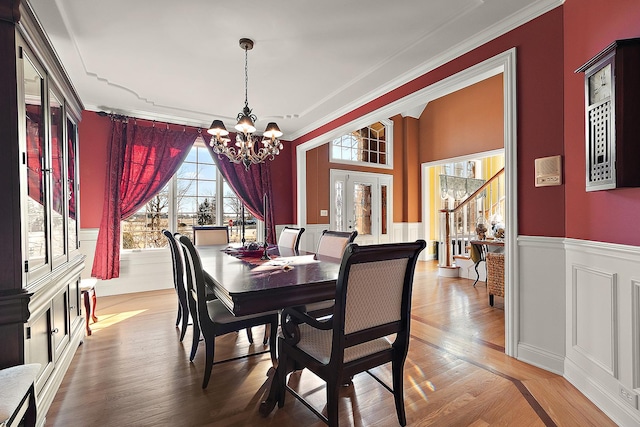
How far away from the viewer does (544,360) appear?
231 cm

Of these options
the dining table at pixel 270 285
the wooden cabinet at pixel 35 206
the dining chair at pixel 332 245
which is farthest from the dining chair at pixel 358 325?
the wooden cabinet at pixel 35 206

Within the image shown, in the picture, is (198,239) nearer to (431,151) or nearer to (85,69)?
(85,69)

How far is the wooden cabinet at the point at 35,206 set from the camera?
145 centimetres

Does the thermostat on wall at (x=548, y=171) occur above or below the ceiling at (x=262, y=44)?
below

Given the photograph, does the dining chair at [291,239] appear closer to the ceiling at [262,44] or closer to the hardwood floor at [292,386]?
the hardwood floor at [292,386]

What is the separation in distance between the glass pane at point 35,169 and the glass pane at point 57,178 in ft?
0.67

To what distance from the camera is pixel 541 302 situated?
2.34m

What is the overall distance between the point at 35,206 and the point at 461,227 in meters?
6.37

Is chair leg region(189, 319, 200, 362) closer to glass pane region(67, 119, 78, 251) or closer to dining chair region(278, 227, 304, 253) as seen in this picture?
glass pane region(67, 119, 78, 251)

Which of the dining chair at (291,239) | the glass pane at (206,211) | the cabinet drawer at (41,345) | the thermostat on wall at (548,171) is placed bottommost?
the cabinet drawer at (41,345)

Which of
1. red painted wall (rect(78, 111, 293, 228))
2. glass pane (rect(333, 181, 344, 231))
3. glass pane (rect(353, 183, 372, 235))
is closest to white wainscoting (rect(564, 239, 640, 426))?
glass pane (rect(333, 181, 344, 231))

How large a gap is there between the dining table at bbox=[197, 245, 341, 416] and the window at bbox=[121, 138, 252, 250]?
2513 millimetres

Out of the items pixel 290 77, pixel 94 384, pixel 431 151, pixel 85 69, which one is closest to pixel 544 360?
pixel 94 384

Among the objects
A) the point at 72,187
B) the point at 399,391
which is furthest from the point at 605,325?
the point at 72,187
